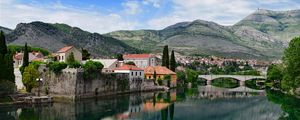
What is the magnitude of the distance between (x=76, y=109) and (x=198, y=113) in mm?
14019

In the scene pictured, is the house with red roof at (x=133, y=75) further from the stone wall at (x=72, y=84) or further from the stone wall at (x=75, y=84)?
the stone wall at (x=72, y=84)

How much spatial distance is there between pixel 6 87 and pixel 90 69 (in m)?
A: 13.7

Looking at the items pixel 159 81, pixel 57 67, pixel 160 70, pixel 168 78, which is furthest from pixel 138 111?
pixel 160 70

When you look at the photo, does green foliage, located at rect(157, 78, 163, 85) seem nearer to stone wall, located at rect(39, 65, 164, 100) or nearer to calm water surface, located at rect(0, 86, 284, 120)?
stone wall, located at rect(39, 65, 164, 100)

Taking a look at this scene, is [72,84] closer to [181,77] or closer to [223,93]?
[223,93]

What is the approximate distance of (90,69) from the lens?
58.8m

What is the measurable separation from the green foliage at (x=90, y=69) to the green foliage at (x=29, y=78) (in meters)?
6.98

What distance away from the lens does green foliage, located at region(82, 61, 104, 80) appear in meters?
58.1

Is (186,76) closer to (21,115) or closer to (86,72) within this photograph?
(86,72)

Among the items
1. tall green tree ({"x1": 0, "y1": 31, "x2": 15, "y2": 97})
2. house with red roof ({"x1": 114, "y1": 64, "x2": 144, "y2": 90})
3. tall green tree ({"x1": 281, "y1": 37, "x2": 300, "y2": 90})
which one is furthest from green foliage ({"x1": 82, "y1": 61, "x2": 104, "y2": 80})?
tall green tree ({"x1": 281, "y1": 37, "x2": 300, "y2": 90})

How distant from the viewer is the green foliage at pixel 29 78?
5422cm

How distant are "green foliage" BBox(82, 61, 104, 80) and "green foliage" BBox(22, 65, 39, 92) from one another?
22.9 ft

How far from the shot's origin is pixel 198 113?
4719 cm

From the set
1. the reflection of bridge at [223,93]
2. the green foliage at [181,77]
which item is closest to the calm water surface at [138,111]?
the reflection of bridge at [223,93]
